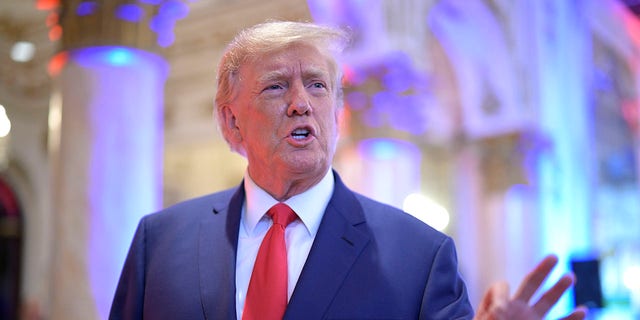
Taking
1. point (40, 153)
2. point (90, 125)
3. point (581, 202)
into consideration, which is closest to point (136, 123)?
point (90, 125)

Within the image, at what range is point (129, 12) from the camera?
12.5 ft

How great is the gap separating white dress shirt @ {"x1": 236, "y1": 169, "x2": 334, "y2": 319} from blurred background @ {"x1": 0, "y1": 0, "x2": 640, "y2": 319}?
2.19ft

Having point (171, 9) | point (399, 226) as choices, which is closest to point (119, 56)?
point (171, 9)

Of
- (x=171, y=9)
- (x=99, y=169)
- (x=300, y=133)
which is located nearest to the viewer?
(x=300, y=133)

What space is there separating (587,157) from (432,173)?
2.91m

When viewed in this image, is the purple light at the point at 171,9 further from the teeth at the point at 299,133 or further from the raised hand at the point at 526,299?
the raised hand at the point at 526,299

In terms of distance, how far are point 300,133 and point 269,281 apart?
0.37 meters

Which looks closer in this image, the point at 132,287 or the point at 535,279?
the point at 535,279

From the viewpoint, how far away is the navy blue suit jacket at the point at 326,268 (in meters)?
1.56

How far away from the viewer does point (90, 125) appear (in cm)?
357

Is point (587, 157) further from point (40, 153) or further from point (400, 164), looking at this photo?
point (40, 153)

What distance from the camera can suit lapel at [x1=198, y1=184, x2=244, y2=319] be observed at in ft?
5.30

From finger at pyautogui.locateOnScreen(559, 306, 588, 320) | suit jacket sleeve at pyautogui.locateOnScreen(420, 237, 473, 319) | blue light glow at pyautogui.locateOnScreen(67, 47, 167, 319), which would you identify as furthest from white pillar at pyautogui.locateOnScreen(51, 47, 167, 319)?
finger at pyautogui.locateOnScreen(559, 306, 588, 320)

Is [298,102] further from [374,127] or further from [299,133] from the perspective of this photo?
[374,127]
